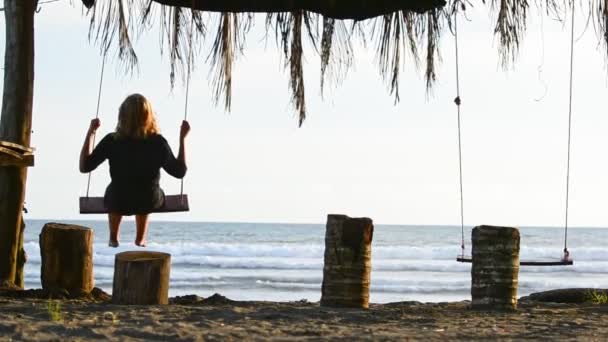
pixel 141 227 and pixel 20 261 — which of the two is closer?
pixel 141 227

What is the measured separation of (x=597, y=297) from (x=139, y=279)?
330 cm

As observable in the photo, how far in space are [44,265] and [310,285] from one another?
10.3m

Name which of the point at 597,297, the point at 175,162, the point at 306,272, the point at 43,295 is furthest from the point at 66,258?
the point at 306,272

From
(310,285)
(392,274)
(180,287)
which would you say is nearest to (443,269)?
(392,274)

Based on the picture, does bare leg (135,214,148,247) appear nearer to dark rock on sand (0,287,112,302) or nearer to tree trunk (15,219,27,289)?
dark rock on sand (0,287,112,302)

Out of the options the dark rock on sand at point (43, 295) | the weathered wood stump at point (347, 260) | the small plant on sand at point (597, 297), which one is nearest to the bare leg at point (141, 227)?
the dark rock on sand at point (43, 295)

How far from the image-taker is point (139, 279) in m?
6.36

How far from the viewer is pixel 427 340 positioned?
4.98 metres

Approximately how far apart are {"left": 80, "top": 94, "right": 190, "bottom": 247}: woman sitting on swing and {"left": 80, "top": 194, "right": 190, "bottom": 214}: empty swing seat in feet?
0.12

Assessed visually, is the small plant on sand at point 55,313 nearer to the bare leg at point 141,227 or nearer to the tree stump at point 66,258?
the tree stump at point 66,258

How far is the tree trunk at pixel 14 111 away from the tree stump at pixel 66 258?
0.27m

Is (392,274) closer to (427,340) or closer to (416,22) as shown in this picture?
(416,22)

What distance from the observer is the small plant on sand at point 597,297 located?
24.4 ft

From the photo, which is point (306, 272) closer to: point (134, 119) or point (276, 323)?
point (134, 119)
